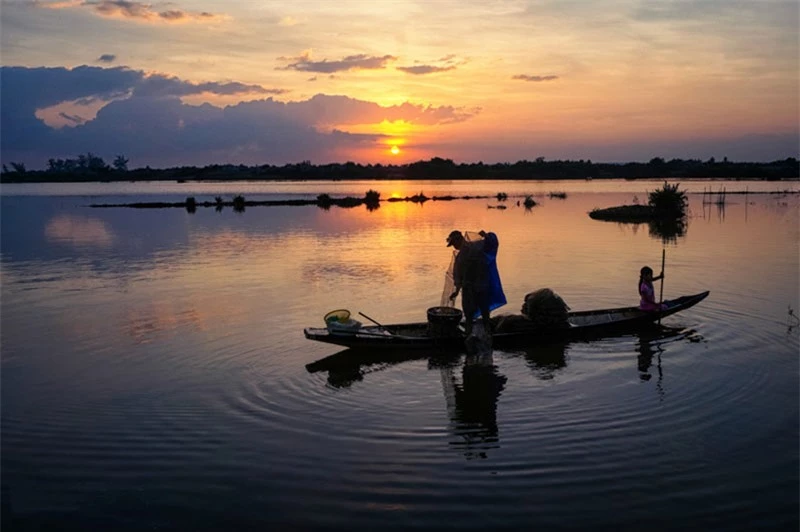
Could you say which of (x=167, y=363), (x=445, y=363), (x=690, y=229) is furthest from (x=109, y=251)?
(x=690, y=229)

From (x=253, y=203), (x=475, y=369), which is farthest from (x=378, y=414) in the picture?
(x=253, y=203)

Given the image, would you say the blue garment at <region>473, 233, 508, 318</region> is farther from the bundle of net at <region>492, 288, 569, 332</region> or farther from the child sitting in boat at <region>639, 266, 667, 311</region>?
the child sitting in boat at <region>639, 266, 667, 311</region>

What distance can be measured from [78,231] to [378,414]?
2995cm

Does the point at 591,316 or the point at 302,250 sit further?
the point at 302,250

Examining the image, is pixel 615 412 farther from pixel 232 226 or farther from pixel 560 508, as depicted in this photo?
pixel 232 226

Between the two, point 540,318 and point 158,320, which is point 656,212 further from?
point 158,320

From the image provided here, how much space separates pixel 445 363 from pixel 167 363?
4544mm

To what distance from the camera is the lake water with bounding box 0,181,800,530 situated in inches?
227

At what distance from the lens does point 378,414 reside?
8117 mm

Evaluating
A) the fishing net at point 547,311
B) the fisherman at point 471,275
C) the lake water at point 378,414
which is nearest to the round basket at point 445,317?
the fisherman at point 471,275

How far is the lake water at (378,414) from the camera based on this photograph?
5.77 metres

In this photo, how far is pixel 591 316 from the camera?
12.2 meters

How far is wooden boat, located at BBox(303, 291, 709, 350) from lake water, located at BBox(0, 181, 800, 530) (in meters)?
0.31

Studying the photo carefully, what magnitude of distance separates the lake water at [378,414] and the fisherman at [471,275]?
996mm
